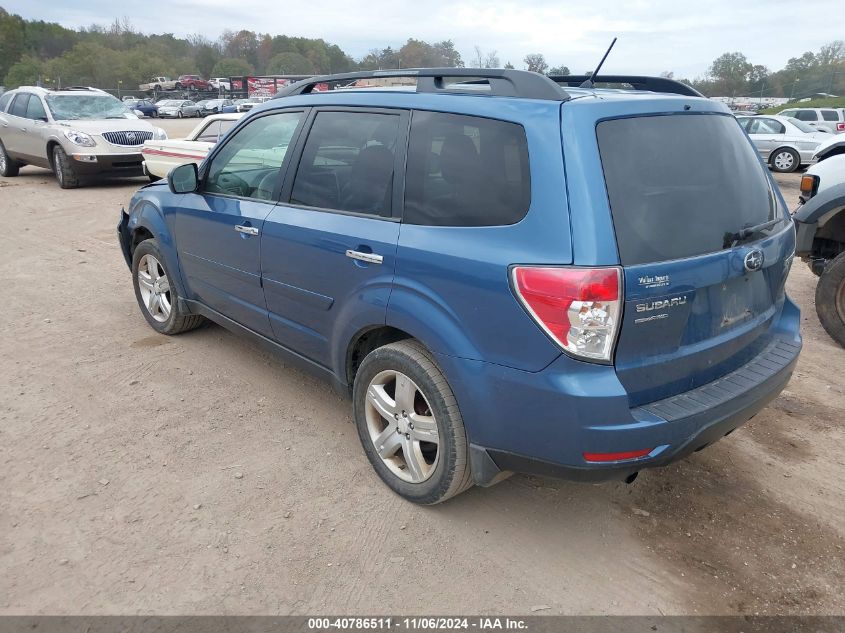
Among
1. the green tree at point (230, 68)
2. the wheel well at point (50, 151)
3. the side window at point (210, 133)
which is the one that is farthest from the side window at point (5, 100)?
the green tree at point (230, 68)

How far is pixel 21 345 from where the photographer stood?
498 centimetres

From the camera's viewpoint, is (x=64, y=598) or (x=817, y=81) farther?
(x=817, y=81)

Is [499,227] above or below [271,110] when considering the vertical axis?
below

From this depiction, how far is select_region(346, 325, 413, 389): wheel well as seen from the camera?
10.2ft

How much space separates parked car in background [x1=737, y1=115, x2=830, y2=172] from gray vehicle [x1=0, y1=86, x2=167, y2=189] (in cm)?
1512

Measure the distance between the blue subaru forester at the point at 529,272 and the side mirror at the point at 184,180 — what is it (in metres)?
0.96

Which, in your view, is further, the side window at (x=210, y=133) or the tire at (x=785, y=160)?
the tire at (x=785, y=160)

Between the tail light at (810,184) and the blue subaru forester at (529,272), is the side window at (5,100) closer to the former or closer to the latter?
the blue subaru forester at (529,272)

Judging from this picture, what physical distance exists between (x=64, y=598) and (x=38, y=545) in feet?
1.31

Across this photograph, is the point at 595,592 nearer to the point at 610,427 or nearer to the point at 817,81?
the point at 610,427

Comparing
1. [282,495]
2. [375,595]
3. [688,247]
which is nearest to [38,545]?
[282,495]

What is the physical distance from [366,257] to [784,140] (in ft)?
59.5

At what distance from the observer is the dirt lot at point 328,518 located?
101 inches

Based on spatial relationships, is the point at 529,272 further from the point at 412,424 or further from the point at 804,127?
the point at 804,127
